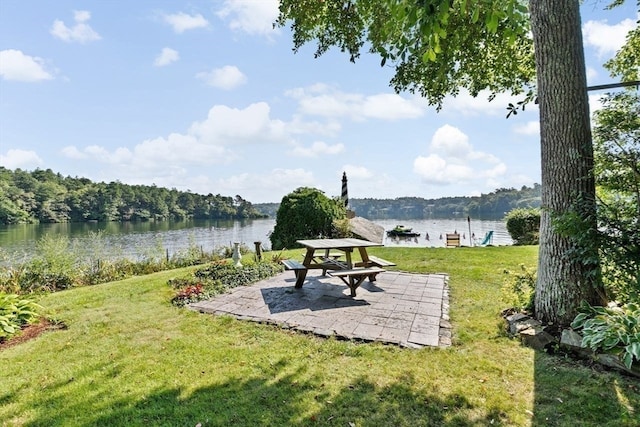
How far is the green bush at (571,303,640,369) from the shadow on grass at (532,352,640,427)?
200 mm

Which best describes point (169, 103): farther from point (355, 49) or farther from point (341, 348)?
point (341, 348)

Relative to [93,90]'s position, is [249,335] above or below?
below

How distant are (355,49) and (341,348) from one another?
18.5 ft

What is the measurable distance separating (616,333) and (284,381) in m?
2.97

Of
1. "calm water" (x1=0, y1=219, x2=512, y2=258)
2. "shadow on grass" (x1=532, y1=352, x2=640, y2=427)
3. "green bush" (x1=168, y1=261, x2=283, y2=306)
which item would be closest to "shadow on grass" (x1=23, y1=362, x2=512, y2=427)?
"shadow on grass" (x1=532, y1=352, x2=640, y2=427)

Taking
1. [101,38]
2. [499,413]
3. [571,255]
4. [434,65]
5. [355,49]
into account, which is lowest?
[499,413]

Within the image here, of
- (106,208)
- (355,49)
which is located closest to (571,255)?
(355,49)

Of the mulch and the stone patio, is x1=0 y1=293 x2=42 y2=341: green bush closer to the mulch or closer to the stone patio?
the mulch

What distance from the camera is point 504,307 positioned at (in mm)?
4586

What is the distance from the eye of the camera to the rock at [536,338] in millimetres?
3327

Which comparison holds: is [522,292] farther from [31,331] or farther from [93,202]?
[93,202]

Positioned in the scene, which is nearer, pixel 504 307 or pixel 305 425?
pixel 305 425

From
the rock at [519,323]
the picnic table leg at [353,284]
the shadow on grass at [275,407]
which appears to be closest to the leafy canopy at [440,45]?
the picnic table leg at [353,284]

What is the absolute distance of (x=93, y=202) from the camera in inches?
2411
